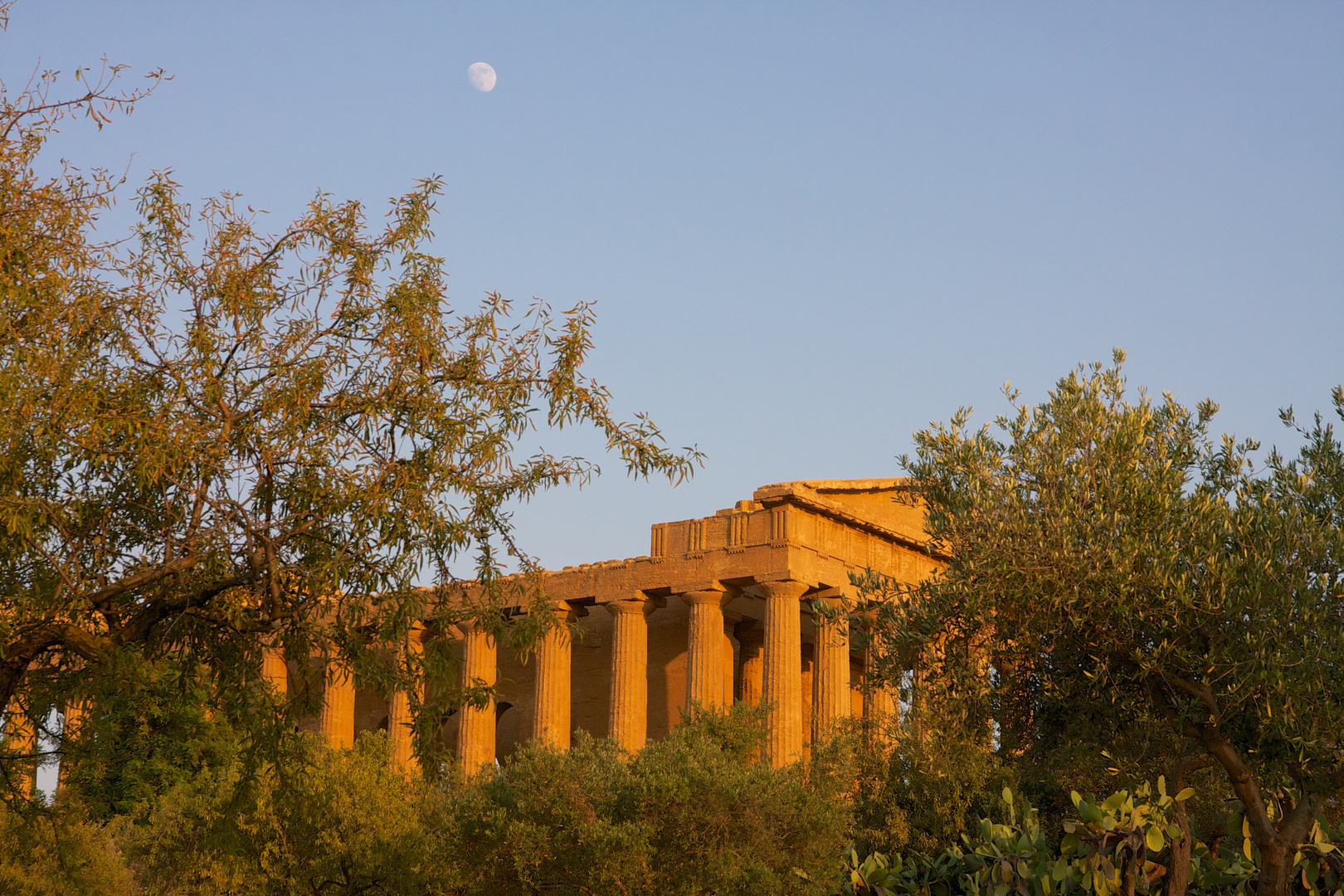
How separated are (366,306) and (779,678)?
2150 centimetres

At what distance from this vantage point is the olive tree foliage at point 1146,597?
12328mm

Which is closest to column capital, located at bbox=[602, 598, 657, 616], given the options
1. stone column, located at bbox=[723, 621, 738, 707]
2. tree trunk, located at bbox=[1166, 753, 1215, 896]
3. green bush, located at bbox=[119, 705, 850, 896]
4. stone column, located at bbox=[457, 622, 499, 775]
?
stone column, located at bbox=[723, 621, 738, 707]

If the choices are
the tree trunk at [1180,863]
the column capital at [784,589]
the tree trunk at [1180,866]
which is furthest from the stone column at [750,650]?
the tree trunk at [1180,866]

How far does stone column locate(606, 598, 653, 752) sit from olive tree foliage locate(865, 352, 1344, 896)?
1794cm

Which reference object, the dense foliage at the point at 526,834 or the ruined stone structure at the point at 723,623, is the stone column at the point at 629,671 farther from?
the dense foliage at the point at 526,834

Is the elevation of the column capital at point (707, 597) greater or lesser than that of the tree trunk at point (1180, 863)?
greater

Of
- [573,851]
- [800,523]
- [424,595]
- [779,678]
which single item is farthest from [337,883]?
[424,595]

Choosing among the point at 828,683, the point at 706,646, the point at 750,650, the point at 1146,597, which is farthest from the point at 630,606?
the point at 1146,597

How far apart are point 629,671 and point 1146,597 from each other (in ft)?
69.6

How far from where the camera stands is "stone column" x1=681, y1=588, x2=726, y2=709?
3133 centimetres

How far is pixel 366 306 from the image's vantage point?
10.1 metres

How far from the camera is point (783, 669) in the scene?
30.5 metres

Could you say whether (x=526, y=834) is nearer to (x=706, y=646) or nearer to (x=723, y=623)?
(x=706, y=646)

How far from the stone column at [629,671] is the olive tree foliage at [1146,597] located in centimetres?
1794
